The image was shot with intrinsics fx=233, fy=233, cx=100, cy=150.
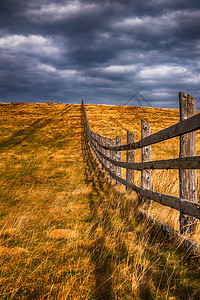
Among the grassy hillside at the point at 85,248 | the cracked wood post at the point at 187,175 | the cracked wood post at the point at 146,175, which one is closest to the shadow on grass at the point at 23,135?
the grassy hillside at the point at 85,248

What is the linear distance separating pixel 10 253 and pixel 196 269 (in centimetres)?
233

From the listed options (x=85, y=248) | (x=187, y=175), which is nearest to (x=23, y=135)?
(x=85, y=248)

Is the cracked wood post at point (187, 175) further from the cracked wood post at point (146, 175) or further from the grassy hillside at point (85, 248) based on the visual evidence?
the cracked wood post at point (146, 175)

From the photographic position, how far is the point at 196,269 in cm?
262

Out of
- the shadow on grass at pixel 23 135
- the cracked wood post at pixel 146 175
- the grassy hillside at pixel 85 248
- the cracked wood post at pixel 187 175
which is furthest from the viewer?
the shadow on grass at pixel 23 135

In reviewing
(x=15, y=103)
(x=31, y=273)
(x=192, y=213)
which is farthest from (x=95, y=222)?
(x=15, y=103)

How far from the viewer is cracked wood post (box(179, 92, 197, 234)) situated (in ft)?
10.7

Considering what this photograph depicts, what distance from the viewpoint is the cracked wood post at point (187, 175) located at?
3.27 m

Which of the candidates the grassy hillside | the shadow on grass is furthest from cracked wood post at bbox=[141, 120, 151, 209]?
the shadow on grass

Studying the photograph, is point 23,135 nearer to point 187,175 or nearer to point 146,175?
point 146,175

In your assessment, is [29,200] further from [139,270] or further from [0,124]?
[0,124]

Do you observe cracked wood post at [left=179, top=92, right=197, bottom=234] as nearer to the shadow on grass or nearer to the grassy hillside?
the grassy hillside

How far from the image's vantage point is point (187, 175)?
3.32 meters

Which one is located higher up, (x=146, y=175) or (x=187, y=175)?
(x=187, y=175)
